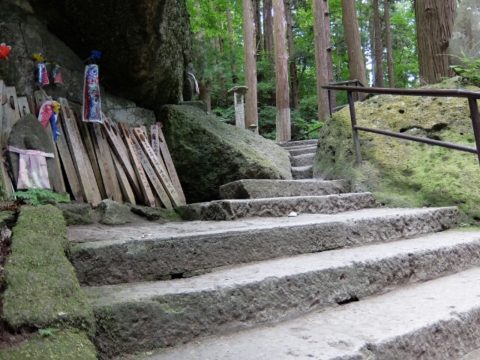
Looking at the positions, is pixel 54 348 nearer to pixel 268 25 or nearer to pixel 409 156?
pixel 409 156

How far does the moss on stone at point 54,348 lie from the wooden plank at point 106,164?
3410 mm

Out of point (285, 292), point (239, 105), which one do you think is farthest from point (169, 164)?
point (239, 105)

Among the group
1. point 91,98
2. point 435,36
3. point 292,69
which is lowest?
point 91,98

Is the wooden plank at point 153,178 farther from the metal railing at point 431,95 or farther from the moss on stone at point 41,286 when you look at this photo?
the moss on stone at point 41,286

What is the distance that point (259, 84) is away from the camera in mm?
20328

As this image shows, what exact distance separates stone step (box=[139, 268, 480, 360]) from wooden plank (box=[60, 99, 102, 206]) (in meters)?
2.95

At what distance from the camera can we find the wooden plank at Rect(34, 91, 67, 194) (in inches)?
162

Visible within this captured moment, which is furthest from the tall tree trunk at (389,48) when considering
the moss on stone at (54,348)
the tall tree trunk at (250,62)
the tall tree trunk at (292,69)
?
the moss on stone at (54,348)

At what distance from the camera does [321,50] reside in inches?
517

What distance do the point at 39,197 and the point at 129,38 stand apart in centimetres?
226

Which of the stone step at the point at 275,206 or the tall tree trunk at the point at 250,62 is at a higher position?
the tall tree trunk at the point at 250,62

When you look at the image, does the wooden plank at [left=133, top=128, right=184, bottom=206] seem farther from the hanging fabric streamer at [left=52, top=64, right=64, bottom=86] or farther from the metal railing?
the metal railing

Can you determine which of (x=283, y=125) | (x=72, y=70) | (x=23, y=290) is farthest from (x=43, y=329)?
(x=283, y=125)

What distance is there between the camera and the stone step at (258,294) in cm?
173
